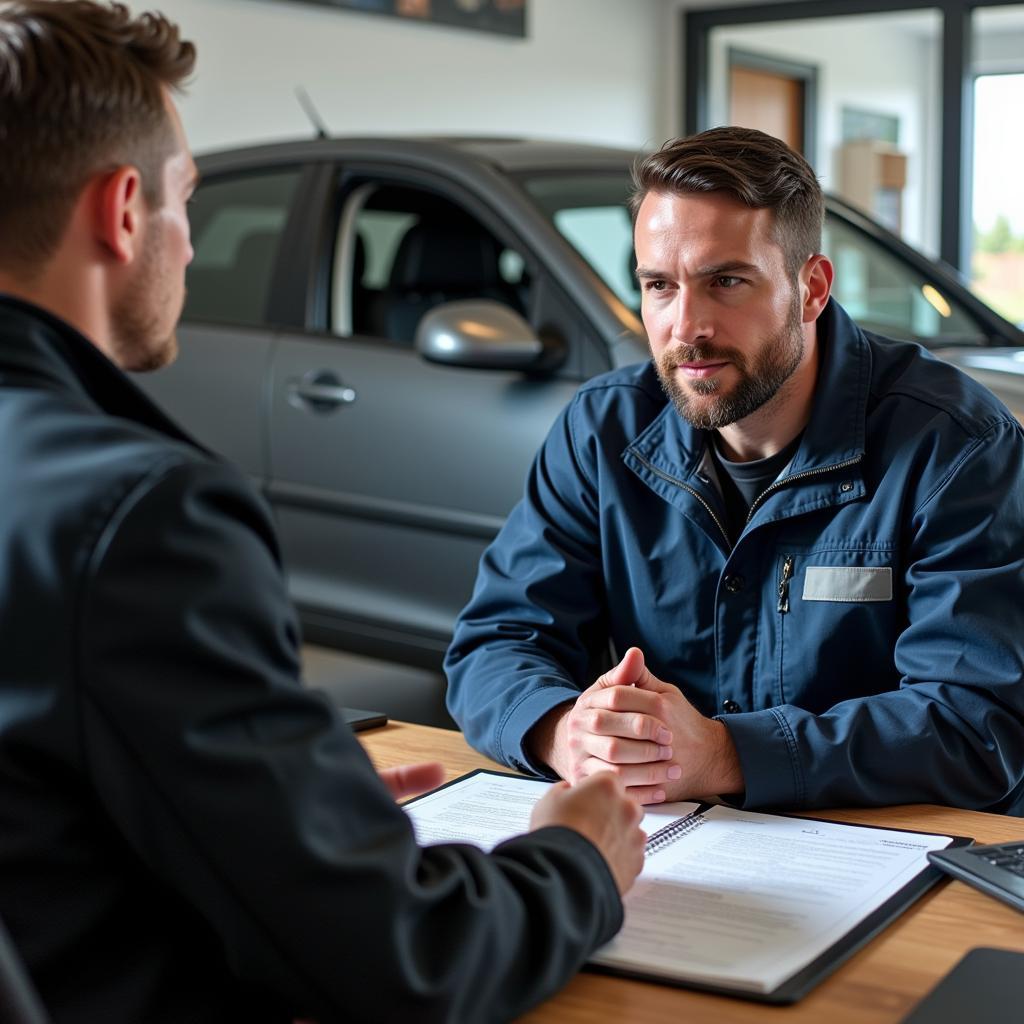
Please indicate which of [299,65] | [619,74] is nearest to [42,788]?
[299,65]

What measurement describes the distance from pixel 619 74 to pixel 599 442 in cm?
640

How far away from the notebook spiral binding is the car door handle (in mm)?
2119

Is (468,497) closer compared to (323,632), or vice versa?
(468,497)

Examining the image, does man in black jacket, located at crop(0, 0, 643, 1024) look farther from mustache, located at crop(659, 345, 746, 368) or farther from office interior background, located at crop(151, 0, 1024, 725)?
office interior background, located at crop(151, 0, 1024, 725)

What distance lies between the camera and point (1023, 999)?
3.29ft

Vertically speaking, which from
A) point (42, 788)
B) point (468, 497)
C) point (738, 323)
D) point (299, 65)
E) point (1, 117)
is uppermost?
point (299, 65)

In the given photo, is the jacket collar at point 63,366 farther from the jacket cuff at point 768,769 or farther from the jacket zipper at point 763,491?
the jacket zipper at point 763,491

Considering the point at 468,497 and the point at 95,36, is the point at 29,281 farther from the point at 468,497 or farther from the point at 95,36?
the point at 468,497

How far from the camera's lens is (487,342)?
10.1 feet

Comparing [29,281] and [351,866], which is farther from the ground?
[29,281]

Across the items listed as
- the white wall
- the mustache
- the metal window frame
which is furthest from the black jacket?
the metal window frame

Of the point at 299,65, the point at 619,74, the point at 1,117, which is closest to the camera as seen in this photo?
the point at 1,117

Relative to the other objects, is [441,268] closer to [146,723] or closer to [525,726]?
[525,726]

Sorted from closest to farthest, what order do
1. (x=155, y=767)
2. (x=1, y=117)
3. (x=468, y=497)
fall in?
(x=155, y=767)
(x=1, y=117)
(x=468, y=497)
